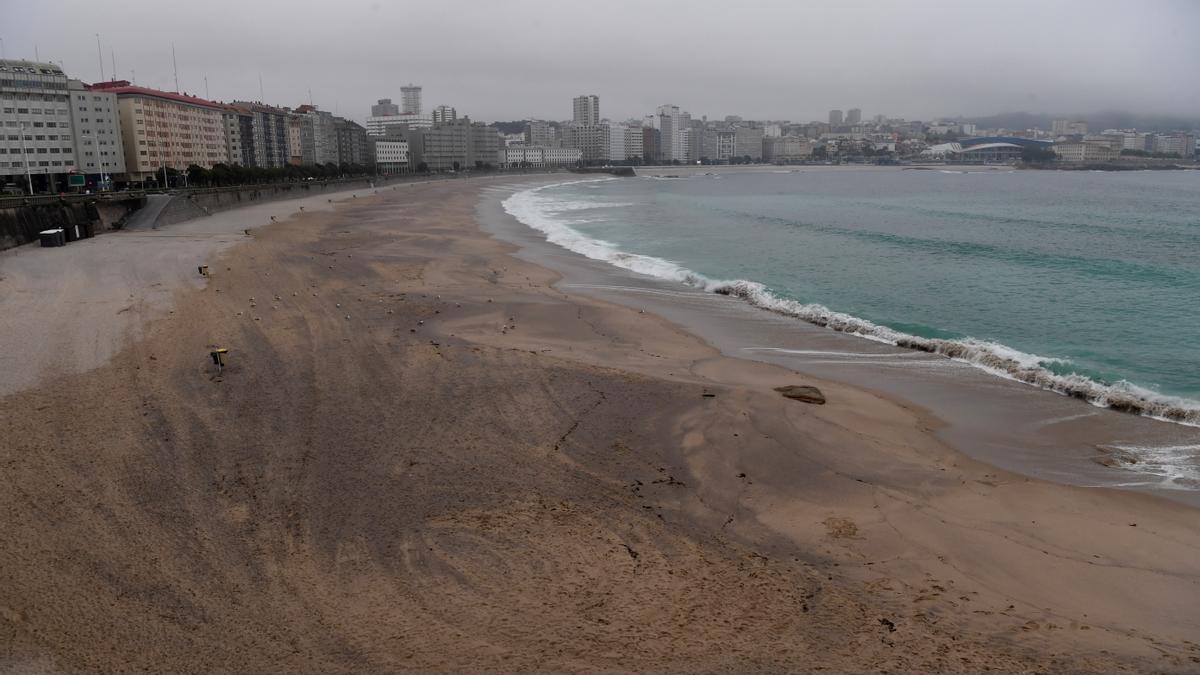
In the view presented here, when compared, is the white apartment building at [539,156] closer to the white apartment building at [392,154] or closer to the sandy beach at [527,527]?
the white apartment building at [392,154]

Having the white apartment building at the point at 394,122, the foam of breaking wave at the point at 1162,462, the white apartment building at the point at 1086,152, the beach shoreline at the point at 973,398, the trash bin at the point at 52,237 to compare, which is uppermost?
the white apartment building at the point at 394,122

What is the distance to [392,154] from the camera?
139250 mm

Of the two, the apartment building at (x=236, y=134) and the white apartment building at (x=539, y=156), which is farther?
the white apartment building at (x=539, y=156)

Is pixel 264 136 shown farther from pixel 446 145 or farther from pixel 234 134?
pixel 446 145

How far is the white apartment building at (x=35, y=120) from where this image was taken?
185 feet

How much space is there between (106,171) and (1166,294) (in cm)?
7242

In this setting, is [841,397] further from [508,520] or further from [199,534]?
[199,534]

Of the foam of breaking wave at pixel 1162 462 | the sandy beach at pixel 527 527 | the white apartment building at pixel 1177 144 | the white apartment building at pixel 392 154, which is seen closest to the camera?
the sandy beach at pixel 527 527

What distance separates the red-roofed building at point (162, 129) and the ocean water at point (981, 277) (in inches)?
1831

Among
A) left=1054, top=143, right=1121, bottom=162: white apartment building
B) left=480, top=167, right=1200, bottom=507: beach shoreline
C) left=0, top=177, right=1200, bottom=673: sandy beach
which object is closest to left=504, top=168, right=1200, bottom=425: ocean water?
left=480, top=167, right=1200, bottom=507: beach shoreline

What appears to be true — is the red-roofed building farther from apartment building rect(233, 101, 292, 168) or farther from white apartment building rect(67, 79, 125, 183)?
apartment building rect(233, 101, 292, 168)

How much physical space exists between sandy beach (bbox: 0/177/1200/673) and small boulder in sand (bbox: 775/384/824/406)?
7.4 inches

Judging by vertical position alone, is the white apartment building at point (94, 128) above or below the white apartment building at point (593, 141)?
below

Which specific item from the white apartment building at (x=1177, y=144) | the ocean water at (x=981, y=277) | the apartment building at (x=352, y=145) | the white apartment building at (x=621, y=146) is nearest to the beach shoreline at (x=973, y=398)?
the ocean water at (x=981, y=277)
